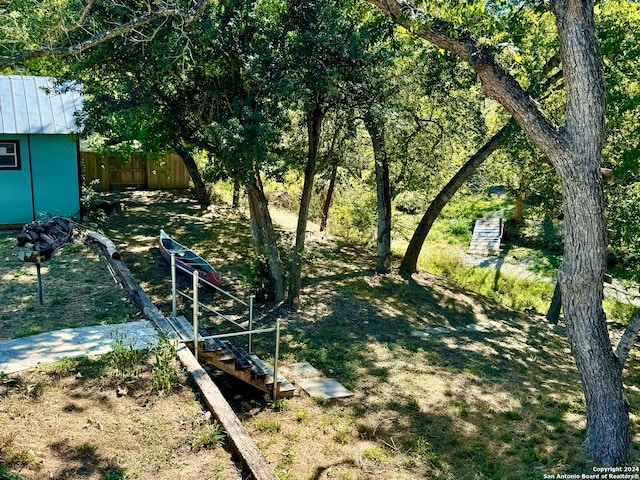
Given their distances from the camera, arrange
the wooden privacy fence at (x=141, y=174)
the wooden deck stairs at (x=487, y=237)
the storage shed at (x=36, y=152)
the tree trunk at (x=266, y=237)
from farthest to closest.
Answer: the wooden deck stairs at (x=487, y=237)
the wooden privacy fence at (x=141, y=174)
the storage shed at (x=36, y=152)
the tree trunk at (x=266, y=237)

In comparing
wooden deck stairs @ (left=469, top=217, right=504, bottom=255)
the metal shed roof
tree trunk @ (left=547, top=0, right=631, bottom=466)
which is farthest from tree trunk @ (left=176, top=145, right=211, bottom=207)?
tree trunk @ (left=547, top=0, right=631, bottom=466)

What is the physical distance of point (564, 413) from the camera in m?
7.42

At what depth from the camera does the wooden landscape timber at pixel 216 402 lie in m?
4.58

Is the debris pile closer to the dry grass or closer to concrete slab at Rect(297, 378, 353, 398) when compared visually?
the dry grass

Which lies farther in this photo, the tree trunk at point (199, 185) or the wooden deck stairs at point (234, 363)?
the tree trunk at point (199, 185)

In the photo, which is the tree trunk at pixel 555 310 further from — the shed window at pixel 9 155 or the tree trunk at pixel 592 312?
the shed window at pixel 9 155

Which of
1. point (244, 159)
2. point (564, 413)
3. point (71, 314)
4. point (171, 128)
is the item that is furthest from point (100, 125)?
point (564, 413)

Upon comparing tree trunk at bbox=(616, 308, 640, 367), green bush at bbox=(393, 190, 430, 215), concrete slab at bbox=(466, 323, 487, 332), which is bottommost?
concrete slab at bbox=(466, 323, 487, 332)

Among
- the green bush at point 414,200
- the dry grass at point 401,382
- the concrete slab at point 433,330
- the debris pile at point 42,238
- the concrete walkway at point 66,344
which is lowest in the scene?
the concrete slab at point 433,330

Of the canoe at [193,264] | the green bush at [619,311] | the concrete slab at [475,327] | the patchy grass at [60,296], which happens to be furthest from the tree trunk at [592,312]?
the green bush at [619,311]

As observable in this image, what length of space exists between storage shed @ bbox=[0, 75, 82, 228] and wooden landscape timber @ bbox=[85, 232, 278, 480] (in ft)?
19.1

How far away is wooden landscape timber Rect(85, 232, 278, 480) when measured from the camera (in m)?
4.58

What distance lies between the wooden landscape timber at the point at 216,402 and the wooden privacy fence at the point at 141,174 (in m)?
14.0

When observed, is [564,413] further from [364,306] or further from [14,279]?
[14,279]
